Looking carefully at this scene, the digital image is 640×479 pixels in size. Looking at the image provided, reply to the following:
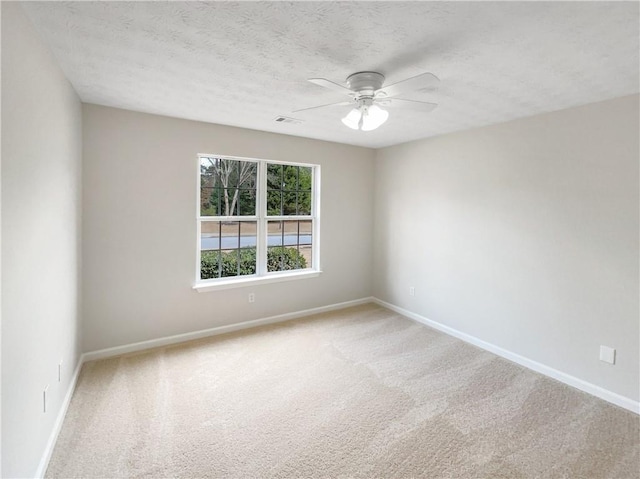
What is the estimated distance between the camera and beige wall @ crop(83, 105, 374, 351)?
9.95 ft

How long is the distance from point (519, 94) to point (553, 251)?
1399 millimetres

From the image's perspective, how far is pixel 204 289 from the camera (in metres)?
3.62

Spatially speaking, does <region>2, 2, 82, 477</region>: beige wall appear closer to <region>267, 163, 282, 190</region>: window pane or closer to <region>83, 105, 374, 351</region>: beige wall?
<region>83, 105, 374, 351</region>: beige wall

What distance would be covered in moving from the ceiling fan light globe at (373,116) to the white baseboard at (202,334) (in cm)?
272

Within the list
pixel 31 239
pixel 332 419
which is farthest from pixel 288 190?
pixel 31 239

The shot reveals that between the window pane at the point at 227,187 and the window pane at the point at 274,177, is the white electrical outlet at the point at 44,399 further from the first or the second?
the window pane at the point at 274,177

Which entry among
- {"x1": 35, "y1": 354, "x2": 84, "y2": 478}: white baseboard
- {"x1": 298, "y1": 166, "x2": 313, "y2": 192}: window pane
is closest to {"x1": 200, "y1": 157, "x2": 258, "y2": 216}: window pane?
→ {"x1": 298, "y1": 166, "x2": 313, "y2": 192}: window pane

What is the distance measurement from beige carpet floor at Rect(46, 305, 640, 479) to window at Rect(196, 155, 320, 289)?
986mm

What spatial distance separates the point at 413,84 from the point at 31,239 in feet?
7.22

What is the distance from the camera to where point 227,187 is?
12.6ft

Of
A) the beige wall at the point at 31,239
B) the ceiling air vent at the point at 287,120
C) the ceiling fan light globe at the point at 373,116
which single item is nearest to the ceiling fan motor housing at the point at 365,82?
the ceiling fan light globe at the point at 373,116

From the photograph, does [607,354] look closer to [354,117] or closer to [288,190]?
[354,117]

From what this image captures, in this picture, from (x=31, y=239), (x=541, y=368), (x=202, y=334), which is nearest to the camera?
(x=31, y=239)

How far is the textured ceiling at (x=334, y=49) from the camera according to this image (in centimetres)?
147
